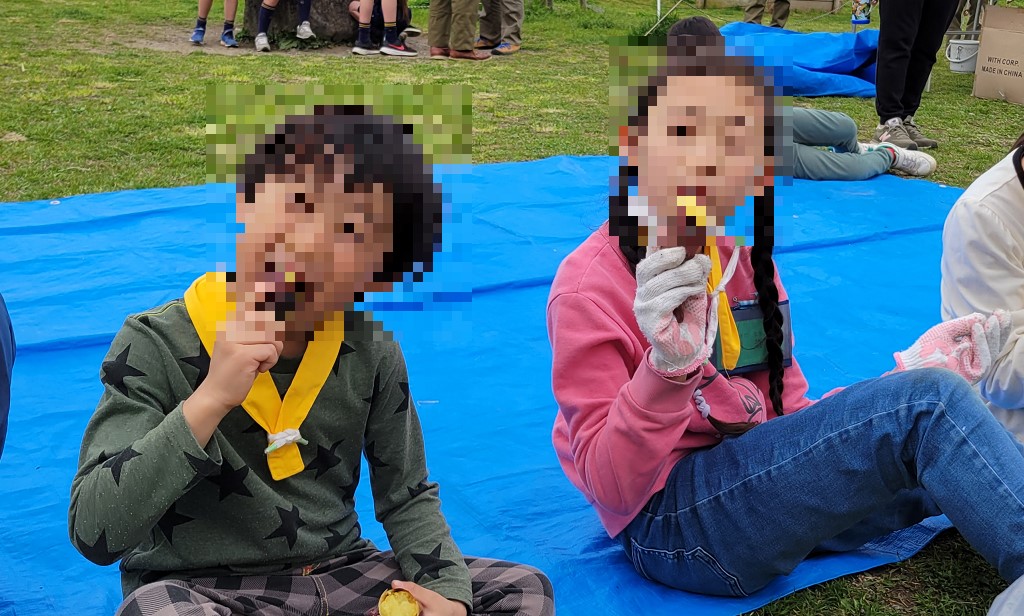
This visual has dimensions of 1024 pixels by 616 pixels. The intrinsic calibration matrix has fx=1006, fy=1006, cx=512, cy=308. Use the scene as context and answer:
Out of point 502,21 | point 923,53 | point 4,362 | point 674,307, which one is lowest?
point 502,21

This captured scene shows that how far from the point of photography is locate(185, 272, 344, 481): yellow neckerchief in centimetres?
124

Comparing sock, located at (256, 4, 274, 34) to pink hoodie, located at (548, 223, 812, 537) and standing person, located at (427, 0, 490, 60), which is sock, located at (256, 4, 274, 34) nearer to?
standing person, located at (427, 0, 490, 60)

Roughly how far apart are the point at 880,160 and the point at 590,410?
10.6ft

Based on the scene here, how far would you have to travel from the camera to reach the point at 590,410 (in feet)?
5.17

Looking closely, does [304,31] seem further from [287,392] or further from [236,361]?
[236,361]

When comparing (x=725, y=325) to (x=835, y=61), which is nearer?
(x=725, y=325)

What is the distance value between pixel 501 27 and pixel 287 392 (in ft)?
22.1

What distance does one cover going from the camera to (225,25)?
706 centimetres

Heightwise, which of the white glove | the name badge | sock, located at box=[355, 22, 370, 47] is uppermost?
the white glove

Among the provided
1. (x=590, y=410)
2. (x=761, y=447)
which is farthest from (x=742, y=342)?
(x=590, y=410)

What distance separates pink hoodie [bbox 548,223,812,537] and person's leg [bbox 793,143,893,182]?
2.69m

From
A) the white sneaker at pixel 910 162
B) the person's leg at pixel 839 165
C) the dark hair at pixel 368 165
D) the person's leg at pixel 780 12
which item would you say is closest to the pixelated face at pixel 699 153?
the dark hair at pixel 368 165

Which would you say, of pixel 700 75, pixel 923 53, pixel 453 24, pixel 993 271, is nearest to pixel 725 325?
pixel 700 75

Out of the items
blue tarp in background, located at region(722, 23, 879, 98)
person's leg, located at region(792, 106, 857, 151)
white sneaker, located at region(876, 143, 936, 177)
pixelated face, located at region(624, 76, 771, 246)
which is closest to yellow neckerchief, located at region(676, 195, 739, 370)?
pixelated face, located at region(624, 76, 771, 246)
